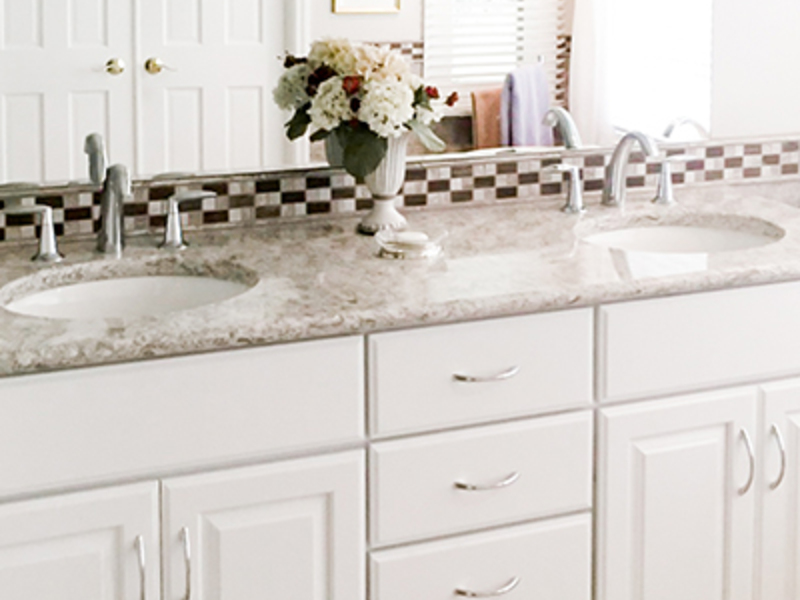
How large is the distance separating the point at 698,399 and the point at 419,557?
589 mm

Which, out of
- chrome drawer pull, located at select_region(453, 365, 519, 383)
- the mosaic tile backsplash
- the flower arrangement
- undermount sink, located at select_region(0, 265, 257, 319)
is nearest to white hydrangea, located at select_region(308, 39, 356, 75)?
the flower arrangement

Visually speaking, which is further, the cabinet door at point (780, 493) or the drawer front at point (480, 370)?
the cabinet door at point (780, 493)

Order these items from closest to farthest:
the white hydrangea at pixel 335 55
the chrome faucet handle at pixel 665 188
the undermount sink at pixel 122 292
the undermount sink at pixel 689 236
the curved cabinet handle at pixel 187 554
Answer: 1. the curved cabinet handle at pixel 187 554
2. the undermount sink at pixel 122 292
3. the white hydrangea at pixel 335 55
4. the undermount sink at pixel 689 236
5. the chrome faucet handle at pixel 665 188

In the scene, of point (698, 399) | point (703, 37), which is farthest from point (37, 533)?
point (703, 37)

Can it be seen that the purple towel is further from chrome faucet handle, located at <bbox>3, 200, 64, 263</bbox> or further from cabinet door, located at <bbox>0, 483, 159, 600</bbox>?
cabinet door, located at <bbox>0, 483, 159, 600</bbox>

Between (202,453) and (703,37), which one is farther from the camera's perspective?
(703,37)

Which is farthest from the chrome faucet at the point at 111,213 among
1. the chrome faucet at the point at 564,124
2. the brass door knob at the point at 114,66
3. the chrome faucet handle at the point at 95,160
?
the chrome faucet at the point at 564,124

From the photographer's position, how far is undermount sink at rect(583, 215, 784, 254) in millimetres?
2672

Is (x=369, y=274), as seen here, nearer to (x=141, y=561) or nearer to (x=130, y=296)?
(x=130, y=296)

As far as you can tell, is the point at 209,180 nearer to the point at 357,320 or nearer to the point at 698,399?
the point at 357,320

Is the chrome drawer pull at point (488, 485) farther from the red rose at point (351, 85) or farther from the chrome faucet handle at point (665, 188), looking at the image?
the chrome faucet handle at point (665, 188)

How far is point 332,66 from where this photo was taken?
8.00 feet

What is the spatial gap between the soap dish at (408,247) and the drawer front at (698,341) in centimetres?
34

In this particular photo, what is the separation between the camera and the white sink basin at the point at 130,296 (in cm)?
222
